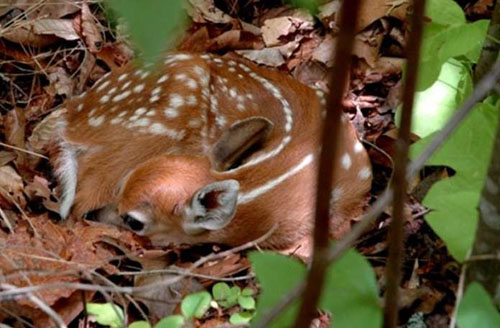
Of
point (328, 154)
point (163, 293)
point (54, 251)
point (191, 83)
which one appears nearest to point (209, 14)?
point (191, 83)

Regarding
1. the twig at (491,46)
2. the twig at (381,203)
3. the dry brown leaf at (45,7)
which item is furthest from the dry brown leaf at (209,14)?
the twig at (381,203)

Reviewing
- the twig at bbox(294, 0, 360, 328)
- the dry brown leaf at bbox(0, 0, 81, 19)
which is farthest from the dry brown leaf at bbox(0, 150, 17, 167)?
the twig at bbox(294, 0, 360, 328)

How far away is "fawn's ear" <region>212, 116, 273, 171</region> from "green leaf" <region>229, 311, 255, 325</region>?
3.70 feet

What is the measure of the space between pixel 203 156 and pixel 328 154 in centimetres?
311

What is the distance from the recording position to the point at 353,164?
12.8 ft

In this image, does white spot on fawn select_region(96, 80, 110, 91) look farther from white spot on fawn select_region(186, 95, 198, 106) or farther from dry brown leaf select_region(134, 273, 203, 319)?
dry brown leaf select_region(134, 273, 203, 319)

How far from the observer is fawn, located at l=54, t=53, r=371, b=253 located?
12.5ft

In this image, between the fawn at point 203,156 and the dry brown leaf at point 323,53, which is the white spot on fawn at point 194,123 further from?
the dry brown leaf at point 323,53

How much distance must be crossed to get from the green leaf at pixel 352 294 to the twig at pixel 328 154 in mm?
238

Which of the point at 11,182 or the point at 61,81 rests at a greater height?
the point at 61,81

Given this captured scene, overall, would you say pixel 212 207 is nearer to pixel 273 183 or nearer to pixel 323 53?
pixel 273 183

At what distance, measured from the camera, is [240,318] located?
2.94m

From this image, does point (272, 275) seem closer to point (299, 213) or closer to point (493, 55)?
point (493, 55)

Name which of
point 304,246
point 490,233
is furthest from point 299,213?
point 490,233
